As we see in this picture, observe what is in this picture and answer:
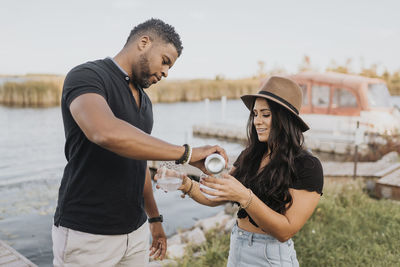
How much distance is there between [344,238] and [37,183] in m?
8.29

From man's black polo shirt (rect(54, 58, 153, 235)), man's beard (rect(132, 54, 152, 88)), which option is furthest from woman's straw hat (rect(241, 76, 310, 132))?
man's black polo shirt (rect(54, 58, 153, 235))

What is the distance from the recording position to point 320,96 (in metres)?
14.1

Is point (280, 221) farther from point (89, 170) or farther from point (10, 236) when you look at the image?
point (10, 236)

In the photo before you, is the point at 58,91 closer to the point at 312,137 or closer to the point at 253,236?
the point at 312,137

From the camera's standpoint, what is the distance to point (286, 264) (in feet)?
6.42

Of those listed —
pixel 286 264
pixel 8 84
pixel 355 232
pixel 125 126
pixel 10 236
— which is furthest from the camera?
pixel 8 84

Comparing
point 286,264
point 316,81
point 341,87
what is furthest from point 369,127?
point 286,264

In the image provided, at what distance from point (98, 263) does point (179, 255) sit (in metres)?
2.91

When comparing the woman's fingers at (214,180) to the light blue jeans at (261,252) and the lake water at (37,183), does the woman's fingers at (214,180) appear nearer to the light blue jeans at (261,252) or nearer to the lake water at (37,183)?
the light blue jeans at (261,252)

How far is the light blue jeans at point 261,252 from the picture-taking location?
6.44 feet

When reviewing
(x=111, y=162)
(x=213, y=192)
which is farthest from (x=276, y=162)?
(x=111, y=162)

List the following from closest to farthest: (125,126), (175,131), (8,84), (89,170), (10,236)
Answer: (125,126) < (89,170) < (10,236) < (175,131) < (8,84)

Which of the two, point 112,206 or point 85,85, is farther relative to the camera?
point 112,206

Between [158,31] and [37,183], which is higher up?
[158,31]
